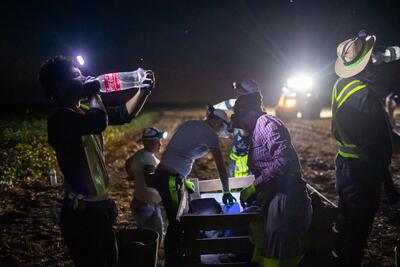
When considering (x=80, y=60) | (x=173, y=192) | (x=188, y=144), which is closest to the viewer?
(x=80, y=60)

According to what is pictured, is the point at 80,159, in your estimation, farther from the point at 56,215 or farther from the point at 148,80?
the point at 56,215

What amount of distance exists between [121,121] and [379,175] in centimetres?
265

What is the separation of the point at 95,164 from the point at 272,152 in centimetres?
158

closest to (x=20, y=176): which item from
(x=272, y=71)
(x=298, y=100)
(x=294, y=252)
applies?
(x=294, y=252)

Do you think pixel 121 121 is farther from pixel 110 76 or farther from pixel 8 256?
pixel 8 256

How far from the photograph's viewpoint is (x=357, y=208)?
379 cm

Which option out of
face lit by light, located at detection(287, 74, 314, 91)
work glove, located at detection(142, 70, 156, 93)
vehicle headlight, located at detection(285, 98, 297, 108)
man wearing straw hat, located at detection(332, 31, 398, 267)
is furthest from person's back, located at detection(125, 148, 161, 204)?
face lit by light, located at detection(287, 74, 314, 91)

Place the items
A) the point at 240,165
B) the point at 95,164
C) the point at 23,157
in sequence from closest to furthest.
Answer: the point at 95,164, the point at 240,165, the point at 23,157

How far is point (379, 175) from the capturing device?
3805 mm

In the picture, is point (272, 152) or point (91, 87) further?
point (272, 152)

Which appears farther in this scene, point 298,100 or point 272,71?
point 272,71

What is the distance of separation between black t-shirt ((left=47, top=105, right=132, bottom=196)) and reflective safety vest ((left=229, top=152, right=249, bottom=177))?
4.13m

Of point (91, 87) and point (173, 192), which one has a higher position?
point (91, 87)

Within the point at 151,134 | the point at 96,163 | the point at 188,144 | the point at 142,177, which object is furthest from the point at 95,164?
the point at 151,134
